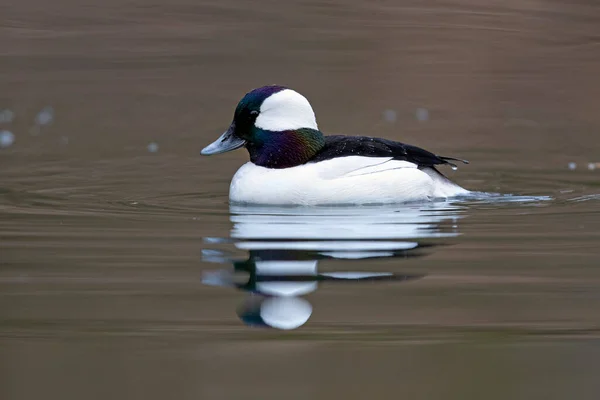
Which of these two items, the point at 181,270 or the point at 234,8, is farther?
the point at 234,8

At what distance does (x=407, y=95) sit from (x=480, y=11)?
4.33 meters

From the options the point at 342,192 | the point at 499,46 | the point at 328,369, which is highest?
the point at 499,46

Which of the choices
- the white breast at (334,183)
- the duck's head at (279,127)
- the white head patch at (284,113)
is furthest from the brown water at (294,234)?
the white head patch at (284,113)

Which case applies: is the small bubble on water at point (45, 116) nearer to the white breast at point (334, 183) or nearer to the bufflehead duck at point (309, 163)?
the bufflehead duck at point (309, 163)

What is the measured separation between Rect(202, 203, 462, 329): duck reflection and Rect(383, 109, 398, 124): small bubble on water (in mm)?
4675

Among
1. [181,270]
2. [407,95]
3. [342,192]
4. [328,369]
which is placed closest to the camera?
[328,369]

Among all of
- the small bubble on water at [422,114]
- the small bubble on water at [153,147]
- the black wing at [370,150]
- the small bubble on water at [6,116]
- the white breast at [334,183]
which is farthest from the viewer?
the small bubble on water at [422,114]

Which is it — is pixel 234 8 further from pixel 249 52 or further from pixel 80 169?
pixel 80 169

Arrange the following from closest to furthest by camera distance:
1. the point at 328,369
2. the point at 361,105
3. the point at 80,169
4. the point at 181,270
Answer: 1. the point at 328,369
2. the point at 181,270
3. the point at 80,169
4. the point at 361,105

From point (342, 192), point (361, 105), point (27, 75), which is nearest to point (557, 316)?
point (342, 192)

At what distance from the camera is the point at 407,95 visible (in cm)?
1508

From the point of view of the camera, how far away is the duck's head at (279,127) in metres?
8.63

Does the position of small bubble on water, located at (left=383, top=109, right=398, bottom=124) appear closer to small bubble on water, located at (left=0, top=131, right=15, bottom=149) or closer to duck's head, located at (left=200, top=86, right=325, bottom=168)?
small bubble on water, located at (left=0, top=131, right=15, bottom=149)

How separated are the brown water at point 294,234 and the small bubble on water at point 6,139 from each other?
103mm
